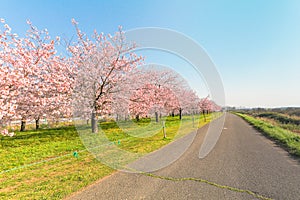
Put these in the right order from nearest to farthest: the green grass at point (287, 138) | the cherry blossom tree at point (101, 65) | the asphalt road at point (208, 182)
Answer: the asphalt road at point (208, 182) < the green grass at point (287, 138) < the cherry blossom tree at point (101, 65)

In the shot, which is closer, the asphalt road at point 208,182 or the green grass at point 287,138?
the asphalt road at point 208,182

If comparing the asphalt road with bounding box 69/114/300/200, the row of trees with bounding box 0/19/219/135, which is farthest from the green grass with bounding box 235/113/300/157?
the row of trees with bounding box 0/19/219/135

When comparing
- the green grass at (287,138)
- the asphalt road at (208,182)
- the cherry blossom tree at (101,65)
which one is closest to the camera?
the asphalt road at (208,182)

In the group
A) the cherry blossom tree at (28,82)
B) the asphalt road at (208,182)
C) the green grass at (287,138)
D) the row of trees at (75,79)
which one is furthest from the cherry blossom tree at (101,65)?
the green grass at (287,138)

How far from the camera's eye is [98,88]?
11.5 meters

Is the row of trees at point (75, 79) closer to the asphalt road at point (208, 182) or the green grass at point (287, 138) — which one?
the asphalt road at point (208, 182)

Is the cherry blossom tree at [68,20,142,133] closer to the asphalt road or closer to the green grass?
the asphalt road

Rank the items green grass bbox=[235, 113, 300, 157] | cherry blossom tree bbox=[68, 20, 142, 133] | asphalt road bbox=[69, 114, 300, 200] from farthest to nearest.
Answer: cherry blossom tree bbox=[68, 20, 142, 133], green grass bbox=[235, 113, 300, 157], asphalt road bbox=[69, 114, 300, 200]

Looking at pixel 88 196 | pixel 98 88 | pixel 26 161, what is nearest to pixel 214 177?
pixel 88 196

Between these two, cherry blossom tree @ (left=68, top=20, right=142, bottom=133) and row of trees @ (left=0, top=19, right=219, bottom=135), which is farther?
cherry blossom tree @ (left=68, top=20, right=142, bottom=133)

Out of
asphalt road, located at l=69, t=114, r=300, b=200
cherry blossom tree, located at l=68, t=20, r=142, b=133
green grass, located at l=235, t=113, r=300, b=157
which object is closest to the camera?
asphalt road, located at l=69, t=114, r=300, b=200

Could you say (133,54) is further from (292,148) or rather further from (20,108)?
→ (292,148)

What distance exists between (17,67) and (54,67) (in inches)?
114

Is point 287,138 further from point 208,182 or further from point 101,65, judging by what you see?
point 101,65
